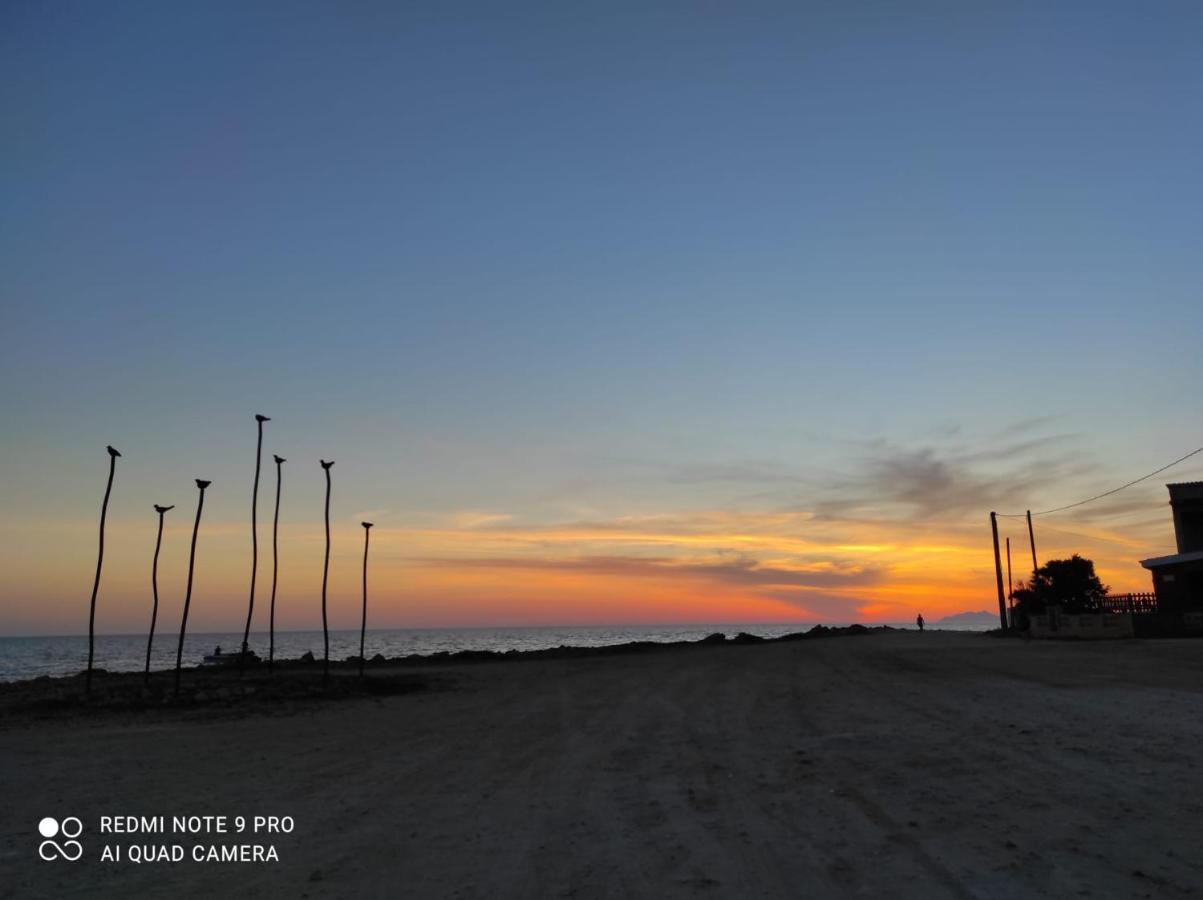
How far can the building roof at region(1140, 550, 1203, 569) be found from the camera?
38.8 metres

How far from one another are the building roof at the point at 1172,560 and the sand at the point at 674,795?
1004 inches

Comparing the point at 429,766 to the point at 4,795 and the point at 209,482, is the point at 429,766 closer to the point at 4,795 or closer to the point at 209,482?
the point at 4,795

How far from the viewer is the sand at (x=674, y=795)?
21.9 ft

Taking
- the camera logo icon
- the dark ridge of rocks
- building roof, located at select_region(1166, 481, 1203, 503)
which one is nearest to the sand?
the camera logo icon

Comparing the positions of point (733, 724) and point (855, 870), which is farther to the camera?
point (733, 724)

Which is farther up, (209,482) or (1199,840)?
(209,482)

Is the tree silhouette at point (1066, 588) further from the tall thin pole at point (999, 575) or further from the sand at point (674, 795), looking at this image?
the sand at point (674, 795)

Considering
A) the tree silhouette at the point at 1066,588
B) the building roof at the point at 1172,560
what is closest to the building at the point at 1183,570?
the building roof at the point at 1172,560

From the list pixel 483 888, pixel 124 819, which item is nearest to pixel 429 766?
pixel 124 819

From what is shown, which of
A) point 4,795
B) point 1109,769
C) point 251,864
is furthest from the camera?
point 4,795

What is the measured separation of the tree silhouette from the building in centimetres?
529

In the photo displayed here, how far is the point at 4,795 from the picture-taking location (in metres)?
10.8

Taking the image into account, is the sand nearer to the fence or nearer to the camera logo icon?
the camera logo icon

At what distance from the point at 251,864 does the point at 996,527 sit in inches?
2045
